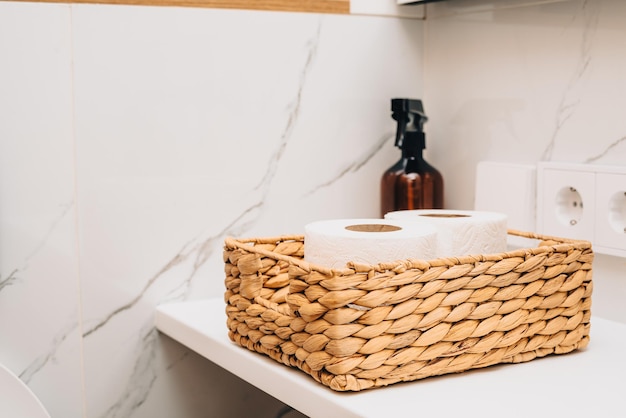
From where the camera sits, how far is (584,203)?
914 millimetres

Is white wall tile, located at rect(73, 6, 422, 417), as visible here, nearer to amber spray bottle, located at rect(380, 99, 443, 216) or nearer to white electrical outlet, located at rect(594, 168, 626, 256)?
amber spray bottle, located at rect(380, 99, 443, 216)

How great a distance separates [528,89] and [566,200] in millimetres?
153

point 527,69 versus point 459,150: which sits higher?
point 527,69

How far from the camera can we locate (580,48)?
0.93m

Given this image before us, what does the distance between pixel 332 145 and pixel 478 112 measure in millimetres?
203

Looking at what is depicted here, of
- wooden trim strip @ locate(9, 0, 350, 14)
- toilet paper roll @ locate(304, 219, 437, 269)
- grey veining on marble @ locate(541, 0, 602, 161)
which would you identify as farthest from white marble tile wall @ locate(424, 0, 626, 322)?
toilet paper roll @ locate(304, 219, 437, 269)

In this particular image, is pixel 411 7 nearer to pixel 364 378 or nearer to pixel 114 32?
pixel 114 32

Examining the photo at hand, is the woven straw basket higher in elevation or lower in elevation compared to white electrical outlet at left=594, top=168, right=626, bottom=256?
lower

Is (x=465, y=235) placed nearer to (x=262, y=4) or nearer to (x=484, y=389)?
(x=484, y=389)

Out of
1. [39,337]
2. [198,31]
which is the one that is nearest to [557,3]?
[198,31]

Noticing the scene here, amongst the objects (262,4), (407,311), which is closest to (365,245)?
(407,311)

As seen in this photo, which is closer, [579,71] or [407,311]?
[407,311]

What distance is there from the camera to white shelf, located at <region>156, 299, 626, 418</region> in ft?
2.05

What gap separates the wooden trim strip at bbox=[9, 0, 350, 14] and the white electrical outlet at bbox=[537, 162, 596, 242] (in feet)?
1.14
